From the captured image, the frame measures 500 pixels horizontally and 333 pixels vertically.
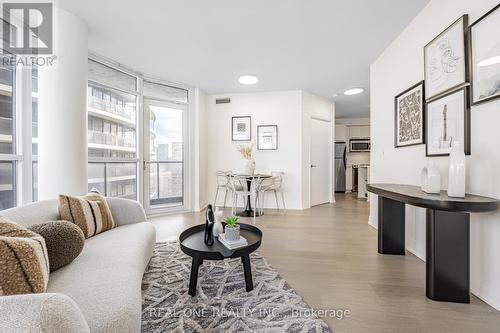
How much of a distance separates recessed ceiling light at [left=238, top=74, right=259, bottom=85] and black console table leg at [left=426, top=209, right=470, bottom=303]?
10.5 feet

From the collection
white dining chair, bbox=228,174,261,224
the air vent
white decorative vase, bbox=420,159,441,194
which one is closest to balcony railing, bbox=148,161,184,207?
white dining chair, bbox=228,174,261,224

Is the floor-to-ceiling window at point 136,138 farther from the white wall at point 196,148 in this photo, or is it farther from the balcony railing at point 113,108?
the white wall at point 196,148

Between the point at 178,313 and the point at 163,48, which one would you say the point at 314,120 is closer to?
the point at 163,48

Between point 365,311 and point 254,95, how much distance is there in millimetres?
4146

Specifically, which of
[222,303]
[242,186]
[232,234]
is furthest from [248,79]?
[222,303]

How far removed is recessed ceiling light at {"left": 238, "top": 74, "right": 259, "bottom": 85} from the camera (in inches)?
151

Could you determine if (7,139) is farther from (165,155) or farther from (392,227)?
(392,227)

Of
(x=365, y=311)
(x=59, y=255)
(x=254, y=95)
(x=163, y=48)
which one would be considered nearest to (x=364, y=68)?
(x=254, y=95)

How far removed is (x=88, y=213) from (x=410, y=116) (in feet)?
10.4

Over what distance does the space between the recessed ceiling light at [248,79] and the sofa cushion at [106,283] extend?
316 centimetres

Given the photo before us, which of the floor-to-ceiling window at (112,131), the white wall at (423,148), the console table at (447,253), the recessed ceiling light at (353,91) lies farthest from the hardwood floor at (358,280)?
the recessed ceiling light at (353,91)

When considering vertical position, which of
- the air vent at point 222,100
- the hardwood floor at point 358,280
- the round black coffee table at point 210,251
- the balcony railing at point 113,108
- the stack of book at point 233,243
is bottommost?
the hardwood floor at point 358,280

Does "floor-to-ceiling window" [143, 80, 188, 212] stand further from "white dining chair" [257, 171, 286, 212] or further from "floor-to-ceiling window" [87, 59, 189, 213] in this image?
"white dining chair" [257, 171, 286, 212]

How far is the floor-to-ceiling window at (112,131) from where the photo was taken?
3.07 meters
